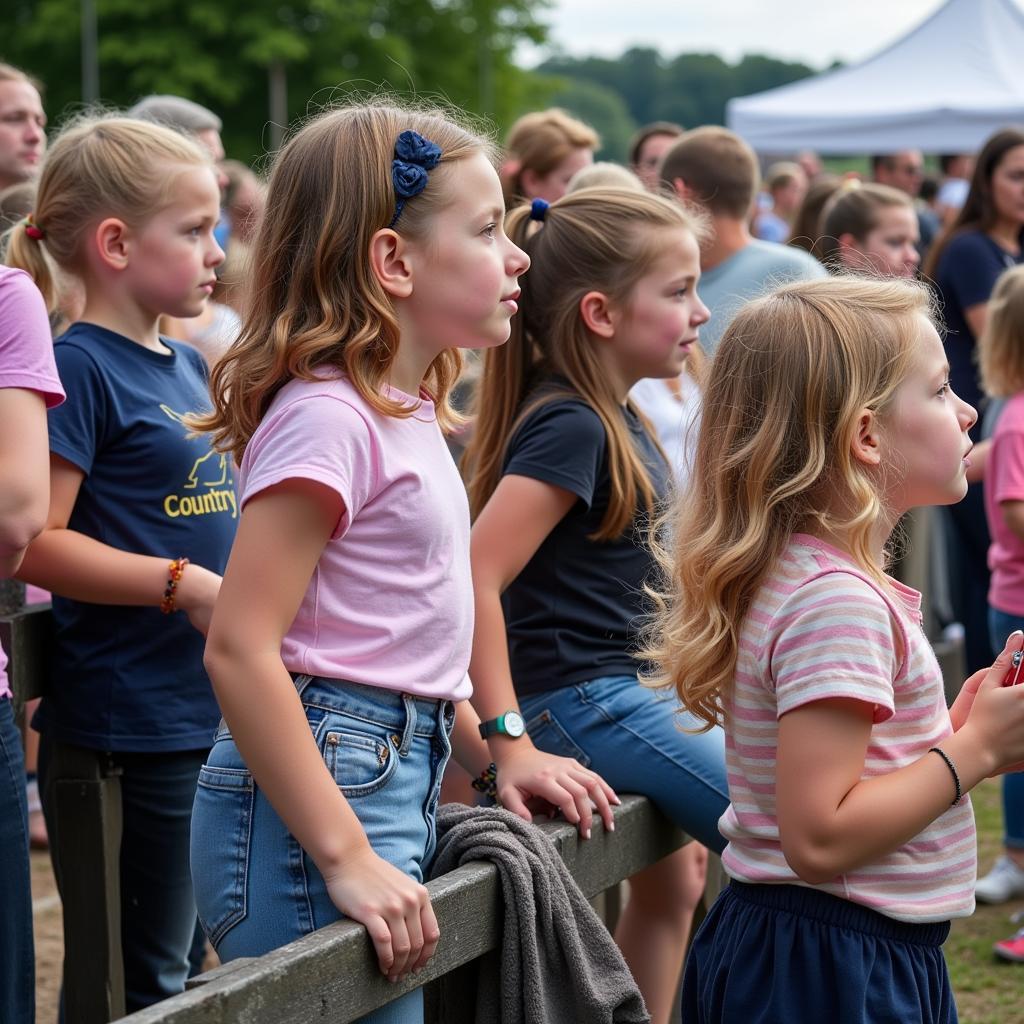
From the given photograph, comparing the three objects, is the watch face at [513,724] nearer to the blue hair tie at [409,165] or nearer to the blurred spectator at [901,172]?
the blue hair tie at [409,165]

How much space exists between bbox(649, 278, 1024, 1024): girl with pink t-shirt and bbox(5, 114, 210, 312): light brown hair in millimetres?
1360

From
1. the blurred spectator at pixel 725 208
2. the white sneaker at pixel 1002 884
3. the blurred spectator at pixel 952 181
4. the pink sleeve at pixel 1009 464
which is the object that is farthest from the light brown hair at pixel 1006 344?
the blurred spectator at pixel 952 181

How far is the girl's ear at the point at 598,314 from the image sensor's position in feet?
9.61

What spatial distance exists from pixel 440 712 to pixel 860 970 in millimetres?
655

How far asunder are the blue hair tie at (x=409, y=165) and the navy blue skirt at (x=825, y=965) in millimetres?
1083

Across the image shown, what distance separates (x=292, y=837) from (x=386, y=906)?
0.16 metres

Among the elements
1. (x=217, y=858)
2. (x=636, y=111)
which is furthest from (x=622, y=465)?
(x=636, y=111)

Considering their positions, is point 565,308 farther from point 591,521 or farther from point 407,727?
point 407,727

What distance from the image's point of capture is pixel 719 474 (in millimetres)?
2135

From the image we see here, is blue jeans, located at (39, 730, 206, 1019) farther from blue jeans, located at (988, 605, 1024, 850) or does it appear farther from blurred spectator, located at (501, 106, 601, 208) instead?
blurred spectator, located at (501, 106, 601, 208)

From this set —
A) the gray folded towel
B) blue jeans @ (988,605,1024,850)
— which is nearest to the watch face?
the gray folded towel

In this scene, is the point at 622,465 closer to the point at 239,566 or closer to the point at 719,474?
the point at 719,474

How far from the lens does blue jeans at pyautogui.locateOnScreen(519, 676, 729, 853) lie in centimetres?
258

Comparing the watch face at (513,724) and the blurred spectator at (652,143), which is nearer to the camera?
the watch face at (513,724)
